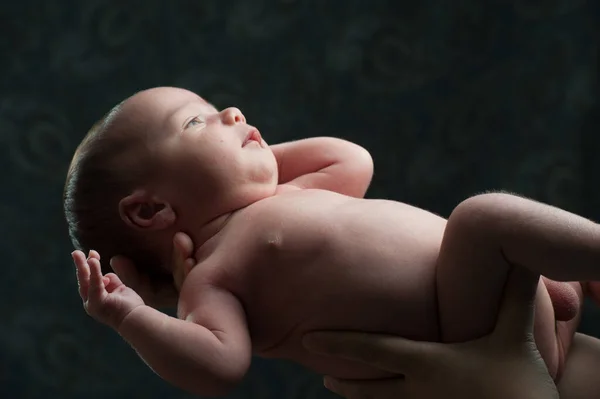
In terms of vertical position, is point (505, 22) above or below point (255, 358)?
above

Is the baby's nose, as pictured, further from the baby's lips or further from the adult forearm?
the adult forearm

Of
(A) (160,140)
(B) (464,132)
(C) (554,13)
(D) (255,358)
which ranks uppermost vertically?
(C) (554,13)

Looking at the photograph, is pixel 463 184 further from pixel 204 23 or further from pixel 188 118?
pixel 188 118

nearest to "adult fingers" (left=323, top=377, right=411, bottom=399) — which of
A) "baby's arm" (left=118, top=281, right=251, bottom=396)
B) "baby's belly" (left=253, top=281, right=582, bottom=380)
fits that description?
"baby's belly" (left=253, top=281, right=582, bottom=380)

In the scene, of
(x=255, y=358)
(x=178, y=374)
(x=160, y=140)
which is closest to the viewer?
(x=178, y=374)

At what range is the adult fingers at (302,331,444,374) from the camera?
0.77m

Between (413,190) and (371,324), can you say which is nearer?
(371,324)

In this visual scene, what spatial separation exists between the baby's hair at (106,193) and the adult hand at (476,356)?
254mm

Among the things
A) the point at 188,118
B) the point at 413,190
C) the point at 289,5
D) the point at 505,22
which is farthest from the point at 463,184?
the point at 188,118

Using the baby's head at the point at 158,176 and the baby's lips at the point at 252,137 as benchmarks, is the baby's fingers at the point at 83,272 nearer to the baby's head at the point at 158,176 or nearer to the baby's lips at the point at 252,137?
the baby's head at the point at 158,176

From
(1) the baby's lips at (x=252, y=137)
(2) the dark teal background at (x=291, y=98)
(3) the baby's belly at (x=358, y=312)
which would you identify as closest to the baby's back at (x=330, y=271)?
(3) the baby's belly at (x=358, y=312)

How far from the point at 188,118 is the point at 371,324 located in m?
0.33

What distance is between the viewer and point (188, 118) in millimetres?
919

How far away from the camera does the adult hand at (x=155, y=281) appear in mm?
882
